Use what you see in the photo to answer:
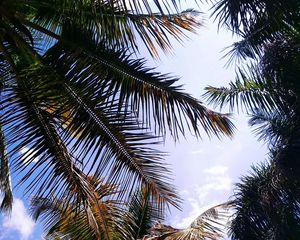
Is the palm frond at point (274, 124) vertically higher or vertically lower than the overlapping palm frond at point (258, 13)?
higher

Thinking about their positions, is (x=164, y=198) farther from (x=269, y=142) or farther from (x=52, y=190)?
(x=269, y=142)

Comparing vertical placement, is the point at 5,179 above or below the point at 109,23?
below

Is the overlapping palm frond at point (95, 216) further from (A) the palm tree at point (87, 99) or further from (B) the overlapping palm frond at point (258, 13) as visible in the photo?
(B) the overlapping palm frond at point (258, 13)

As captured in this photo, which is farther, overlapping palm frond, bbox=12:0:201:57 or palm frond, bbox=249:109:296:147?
palm frond, bbox=249:109:296:147

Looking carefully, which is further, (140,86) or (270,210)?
(270,210)

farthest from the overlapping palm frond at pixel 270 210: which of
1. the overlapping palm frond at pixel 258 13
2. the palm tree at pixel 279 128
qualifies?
the overlapping palm frond at pixel 258 13

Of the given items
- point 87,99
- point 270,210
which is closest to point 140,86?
point 87,99

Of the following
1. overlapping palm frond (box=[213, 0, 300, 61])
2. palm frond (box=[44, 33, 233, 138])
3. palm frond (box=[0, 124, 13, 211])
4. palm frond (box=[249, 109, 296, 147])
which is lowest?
palm frond (box=[0, 124, 13, 211])

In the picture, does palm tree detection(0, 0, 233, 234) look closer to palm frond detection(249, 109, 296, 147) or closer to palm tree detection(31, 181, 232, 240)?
palm tree detection(31, 181, 232, 240)

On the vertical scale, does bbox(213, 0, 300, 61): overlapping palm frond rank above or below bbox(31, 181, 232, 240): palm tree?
above

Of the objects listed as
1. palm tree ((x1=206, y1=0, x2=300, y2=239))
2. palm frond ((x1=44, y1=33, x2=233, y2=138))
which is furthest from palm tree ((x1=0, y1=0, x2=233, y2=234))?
palm tree ((x1=206, y1=0, x2=300, y2=239))

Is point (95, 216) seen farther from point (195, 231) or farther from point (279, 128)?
point (279, 128)

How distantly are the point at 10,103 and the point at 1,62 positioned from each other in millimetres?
690

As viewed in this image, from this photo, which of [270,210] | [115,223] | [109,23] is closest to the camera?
[109,23]
